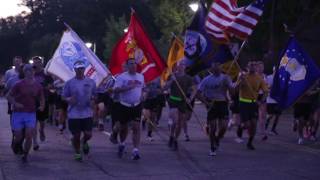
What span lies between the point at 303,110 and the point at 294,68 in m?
1.92

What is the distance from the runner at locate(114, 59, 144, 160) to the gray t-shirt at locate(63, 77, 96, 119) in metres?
0.56

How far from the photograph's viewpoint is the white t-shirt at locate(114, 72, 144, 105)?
12.0 m

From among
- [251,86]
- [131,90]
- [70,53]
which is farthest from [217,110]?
[70,53]

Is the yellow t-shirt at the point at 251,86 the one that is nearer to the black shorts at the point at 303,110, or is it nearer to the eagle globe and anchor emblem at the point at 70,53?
the black shorts at the point at 303,110

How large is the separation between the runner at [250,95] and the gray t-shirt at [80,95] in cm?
347

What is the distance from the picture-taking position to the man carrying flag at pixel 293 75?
1317 cm

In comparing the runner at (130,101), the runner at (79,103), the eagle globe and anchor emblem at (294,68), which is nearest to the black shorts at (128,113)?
the runner at (130,101)

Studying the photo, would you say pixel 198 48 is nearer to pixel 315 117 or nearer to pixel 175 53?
pixel 175 53

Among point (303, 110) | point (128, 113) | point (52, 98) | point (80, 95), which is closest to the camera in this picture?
point (80, 95)

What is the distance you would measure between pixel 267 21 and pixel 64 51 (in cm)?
1704

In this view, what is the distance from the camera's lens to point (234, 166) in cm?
1111

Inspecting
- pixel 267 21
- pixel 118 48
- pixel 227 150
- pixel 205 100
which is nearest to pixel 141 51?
pixel 118 48

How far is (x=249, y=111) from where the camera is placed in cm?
1362

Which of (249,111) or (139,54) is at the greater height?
(139,54)
